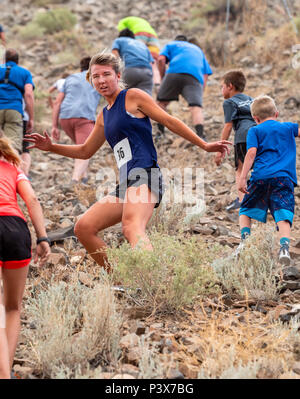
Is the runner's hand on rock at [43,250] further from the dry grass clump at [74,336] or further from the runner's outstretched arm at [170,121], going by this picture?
the runner's outstretched arm at [170,121]

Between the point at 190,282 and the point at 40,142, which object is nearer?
the point at 190,282

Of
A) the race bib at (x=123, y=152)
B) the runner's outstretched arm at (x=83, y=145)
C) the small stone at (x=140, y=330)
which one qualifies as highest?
the runner's outstretched arm at (x=83, y=145)

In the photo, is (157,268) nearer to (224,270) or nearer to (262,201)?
(224,270)

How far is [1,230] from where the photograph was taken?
2570 millimetres

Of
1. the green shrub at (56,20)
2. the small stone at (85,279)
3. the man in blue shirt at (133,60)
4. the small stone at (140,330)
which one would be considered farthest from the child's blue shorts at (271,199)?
the green shrub at (56,20)

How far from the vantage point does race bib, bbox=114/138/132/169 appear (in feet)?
11.8

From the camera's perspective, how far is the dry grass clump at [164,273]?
10.3 feet

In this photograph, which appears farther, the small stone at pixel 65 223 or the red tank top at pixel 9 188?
the small stone at pixel 65 223

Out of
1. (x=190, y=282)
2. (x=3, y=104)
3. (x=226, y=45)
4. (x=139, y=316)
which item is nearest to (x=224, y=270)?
(x=190, y=282)

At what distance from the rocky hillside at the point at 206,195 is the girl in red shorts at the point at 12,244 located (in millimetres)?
252

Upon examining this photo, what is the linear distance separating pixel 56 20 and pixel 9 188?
1464 centimetres

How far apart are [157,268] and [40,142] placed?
4.40 ft

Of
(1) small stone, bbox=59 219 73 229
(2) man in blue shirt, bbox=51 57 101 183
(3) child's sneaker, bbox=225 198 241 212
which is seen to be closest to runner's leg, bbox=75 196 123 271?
(1) small stone, bbox=59 219 73 229

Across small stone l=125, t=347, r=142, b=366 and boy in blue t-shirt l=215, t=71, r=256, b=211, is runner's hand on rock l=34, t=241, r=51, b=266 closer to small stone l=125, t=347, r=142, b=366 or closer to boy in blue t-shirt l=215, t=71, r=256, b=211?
small stone l=125, t=347, r=142, b=366
